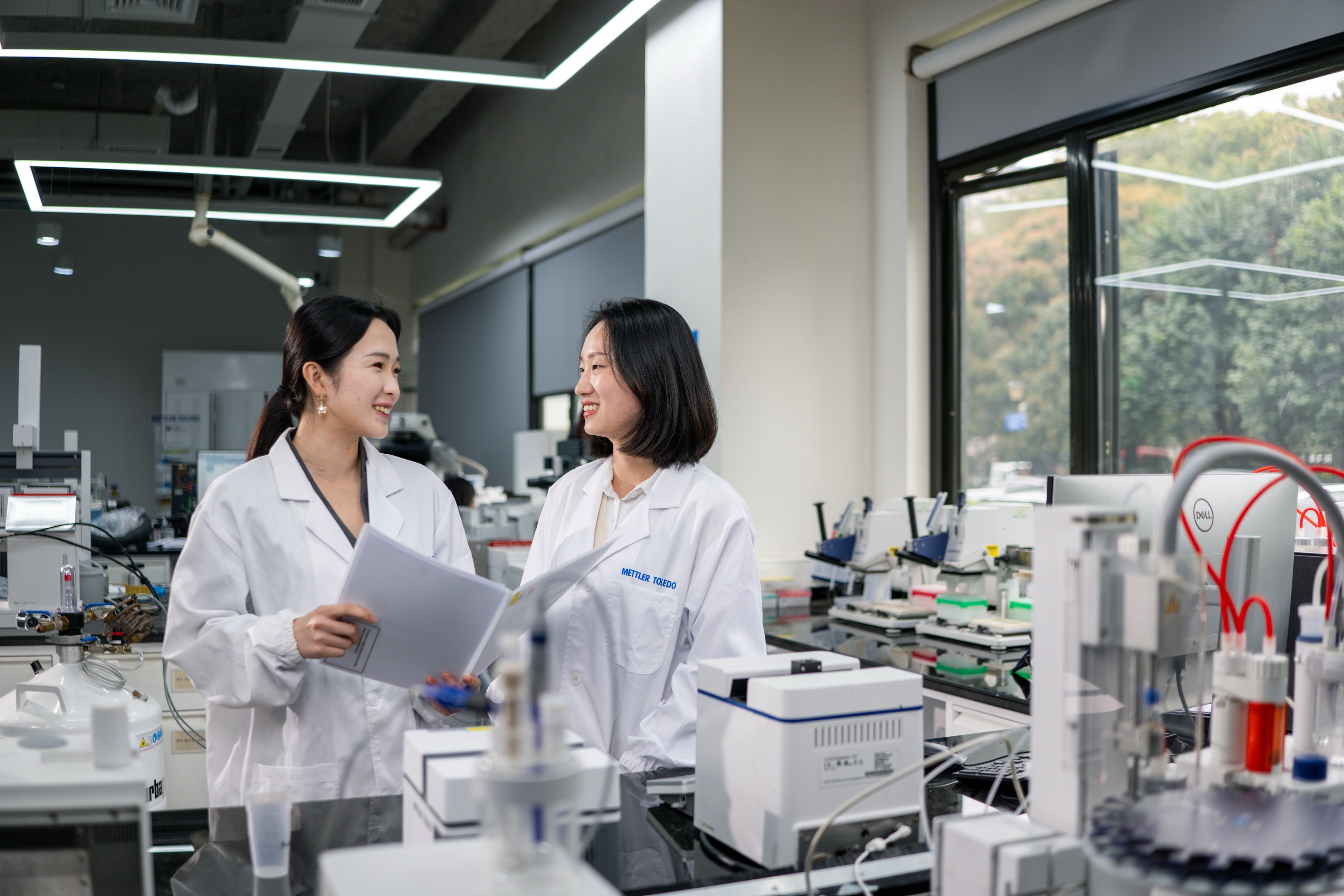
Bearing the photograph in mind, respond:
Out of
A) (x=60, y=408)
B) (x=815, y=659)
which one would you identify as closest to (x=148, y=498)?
(x=60, y=408)

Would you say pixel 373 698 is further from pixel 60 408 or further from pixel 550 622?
pixel 60 408

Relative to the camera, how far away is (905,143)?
3881mm

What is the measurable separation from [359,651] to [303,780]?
0.30 m

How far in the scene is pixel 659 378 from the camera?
1.88 meters

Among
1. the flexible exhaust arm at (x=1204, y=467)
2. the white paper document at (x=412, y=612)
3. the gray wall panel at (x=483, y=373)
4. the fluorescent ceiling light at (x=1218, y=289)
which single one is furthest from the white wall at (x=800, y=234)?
the gray wall panel at (x=483, y=373)

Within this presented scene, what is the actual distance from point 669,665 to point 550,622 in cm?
23

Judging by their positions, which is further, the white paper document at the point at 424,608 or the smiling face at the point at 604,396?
the smiling face at the point at 604,396

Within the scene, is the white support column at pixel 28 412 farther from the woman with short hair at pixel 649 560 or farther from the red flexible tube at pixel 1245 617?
the red flexible tube at pixel 1245 617

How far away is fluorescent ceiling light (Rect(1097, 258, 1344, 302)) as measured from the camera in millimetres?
2738

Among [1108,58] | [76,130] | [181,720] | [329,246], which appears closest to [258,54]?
[181,720]

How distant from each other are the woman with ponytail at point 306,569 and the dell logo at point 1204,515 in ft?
4.25

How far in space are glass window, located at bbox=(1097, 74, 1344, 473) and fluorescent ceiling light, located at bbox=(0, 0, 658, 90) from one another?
5.74 ft

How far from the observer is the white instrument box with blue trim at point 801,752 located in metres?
1.15

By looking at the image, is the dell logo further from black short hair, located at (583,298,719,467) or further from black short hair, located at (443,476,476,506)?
black short hair, located at (443,476,476,506)
